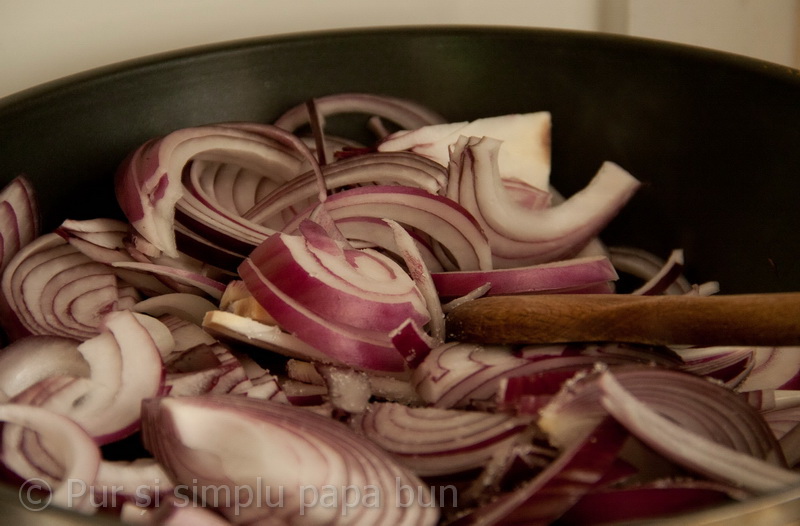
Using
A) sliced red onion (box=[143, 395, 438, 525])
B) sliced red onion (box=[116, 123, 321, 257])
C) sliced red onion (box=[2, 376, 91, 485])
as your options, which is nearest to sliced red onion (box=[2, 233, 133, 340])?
sliced red onion (box=[116, 123, 321, 257])

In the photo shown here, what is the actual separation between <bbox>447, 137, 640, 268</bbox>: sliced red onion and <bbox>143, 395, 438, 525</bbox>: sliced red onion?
0.46 meters

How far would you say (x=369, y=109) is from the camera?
125cm

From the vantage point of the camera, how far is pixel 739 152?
106cm

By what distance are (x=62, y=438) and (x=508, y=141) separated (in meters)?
0.80

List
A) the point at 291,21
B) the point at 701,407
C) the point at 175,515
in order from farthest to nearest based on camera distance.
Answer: the point at 291,21 → the point at 701,407 → the point at 175,515

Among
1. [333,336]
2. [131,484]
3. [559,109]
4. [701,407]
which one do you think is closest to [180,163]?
[333,336]

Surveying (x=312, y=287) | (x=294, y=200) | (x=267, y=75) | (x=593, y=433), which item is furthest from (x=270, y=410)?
(x=267, y=75)

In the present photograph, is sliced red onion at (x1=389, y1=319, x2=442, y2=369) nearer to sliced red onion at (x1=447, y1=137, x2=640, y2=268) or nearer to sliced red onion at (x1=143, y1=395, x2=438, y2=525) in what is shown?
sliced red onion at (x1=143, y1=395, x2=438, y2=525)

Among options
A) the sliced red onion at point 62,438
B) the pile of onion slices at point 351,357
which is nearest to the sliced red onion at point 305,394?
the pile of onion slices at point 351,357

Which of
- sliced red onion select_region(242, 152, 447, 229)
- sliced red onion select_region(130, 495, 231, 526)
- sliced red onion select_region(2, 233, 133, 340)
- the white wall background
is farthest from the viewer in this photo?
the white wall background

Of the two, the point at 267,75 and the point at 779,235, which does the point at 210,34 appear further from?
the point at 779,235

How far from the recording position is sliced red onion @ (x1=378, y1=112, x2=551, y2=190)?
1.16 m

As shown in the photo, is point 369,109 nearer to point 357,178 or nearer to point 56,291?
point 357,178

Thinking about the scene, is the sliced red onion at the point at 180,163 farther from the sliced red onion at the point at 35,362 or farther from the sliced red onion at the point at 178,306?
the sliced red onion at the point at 35,362
